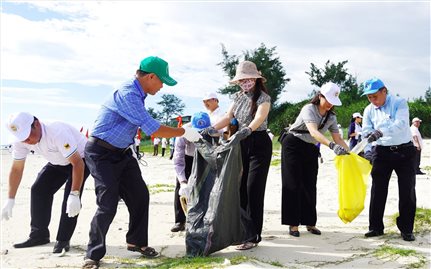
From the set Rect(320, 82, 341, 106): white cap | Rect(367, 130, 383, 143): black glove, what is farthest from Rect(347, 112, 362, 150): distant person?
Rect(320, 82, 341, 106): white cap

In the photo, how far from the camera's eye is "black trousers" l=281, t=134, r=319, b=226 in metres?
5.22

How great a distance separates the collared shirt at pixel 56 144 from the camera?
174 inches

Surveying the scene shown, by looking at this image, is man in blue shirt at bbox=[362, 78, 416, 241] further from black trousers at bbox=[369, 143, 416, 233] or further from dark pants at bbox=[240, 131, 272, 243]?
dark pants at bbox=[240, 131, 272, 243]

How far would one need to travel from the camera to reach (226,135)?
17.2ft

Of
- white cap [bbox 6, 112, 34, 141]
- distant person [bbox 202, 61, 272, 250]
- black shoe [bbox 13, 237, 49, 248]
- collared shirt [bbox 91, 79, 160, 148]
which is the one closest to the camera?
collared shirt [bbox 91, 79, 160, 148]

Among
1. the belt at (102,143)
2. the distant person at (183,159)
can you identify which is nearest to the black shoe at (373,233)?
the distant person at (183,159)

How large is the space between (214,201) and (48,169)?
1926 mm

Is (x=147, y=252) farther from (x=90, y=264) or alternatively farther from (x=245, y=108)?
(x=245, y=108)

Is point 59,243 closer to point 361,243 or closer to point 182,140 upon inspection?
point 182,140

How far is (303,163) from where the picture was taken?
5.27 m

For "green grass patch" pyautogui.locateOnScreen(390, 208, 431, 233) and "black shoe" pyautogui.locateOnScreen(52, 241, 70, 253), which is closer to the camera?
"black shoe" pyautogui.locateOnScreen(52, 241, 70, 253)

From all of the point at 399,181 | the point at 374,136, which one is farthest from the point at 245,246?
the point at 399,181

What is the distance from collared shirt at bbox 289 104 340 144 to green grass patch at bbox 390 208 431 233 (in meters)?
1.51

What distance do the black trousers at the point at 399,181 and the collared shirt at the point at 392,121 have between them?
0.10m
